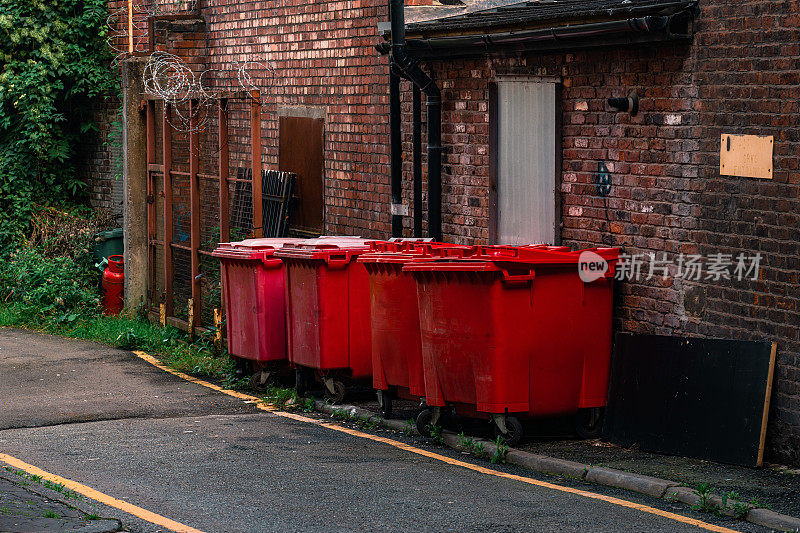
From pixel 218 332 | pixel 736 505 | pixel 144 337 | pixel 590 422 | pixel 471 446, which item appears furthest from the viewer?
pixel 144 337

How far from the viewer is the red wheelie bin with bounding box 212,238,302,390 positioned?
11188 millimetres

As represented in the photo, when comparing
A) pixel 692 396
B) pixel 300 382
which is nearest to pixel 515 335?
pixel 692 396

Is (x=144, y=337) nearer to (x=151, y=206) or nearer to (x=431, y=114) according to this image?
(x=151, y=206)

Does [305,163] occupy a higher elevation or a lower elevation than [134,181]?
higher

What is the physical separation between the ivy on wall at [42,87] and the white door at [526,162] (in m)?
9.92

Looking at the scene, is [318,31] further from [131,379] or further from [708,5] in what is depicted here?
[708,5]

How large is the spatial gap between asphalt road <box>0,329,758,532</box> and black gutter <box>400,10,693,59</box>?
328 centimetres

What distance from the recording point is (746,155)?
8297 millimetres

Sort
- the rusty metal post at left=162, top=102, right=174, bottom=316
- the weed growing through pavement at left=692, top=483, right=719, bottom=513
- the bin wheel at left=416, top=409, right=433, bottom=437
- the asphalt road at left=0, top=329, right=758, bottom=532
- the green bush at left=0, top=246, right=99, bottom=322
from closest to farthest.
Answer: the asphalt road at left=0, top=329, right=758, bottom=532 < the weed growing through pavement at left=692, top=483, right=719, bottom=513 < the bin wheel at left=416, top=409, right=433, bottom=437 < the rusty metal post at left=162, top=102, right=174, bottom=316 < the green bush at left=0, top=246, right=99, bottom=322

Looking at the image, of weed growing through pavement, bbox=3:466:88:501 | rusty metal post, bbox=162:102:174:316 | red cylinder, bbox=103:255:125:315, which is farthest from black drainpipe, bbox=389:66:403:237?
red cylinder, bbox=103:255:125:315

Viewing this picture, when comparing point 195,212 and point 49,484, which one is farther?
point 195,212

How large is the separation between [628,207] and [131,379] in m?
5.71

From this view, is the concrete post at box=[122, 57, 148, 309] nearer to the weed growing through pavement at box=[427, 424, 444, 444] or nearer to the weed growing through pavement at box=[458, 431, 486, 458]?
the weed growing through pavement at box=[427, 424, 444, 444]

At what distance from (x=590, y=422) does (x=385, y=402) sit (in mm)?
1741
